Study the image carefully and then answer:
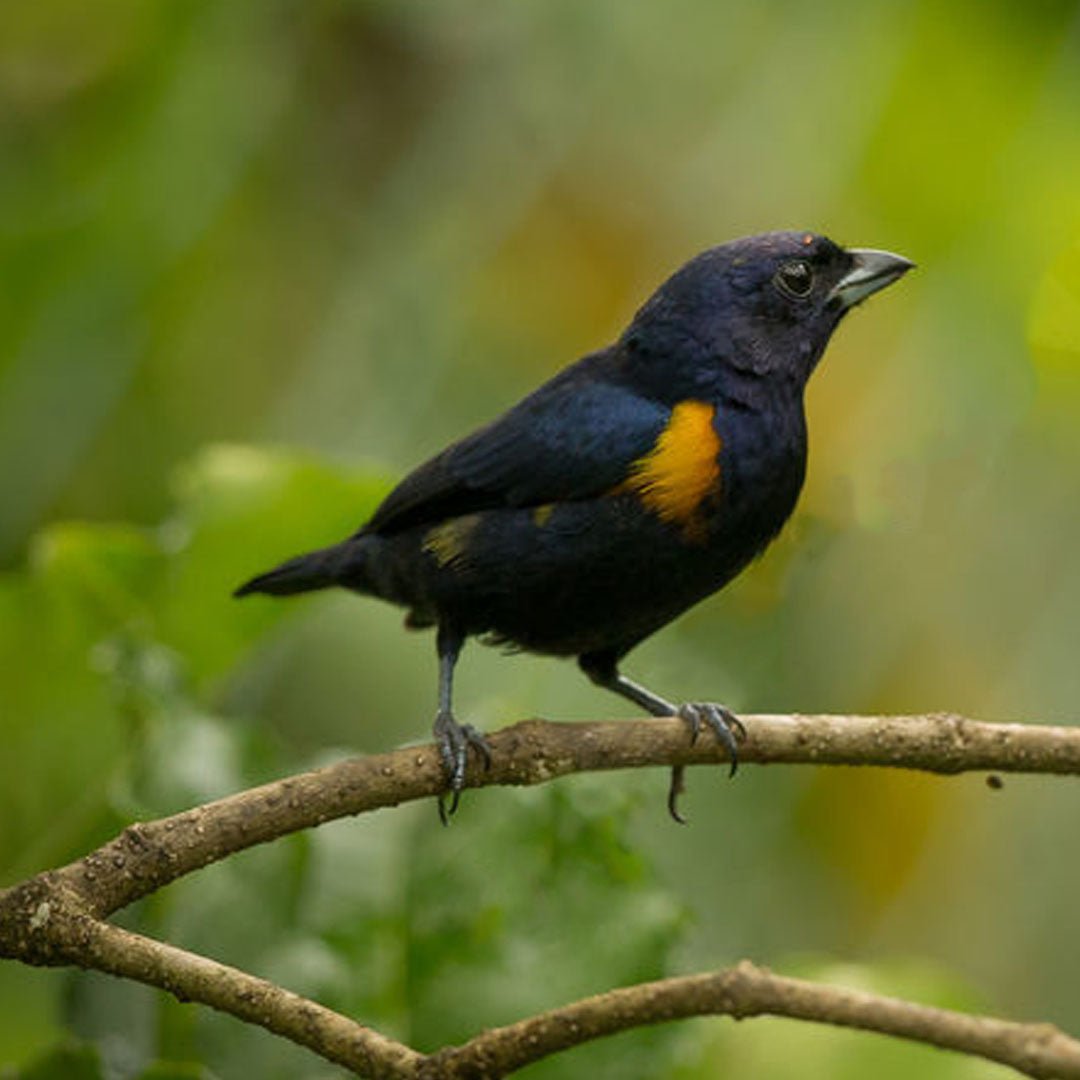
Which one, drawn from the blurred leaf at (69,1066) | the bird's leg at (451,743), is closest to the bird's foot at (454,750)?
the bird's leg at (451,743)

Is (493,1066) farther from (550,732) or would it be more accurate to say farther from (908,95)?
(908,95)

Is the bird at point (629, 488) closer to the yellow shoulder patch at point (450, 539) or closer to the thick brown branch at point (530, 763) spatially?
the yellow shoulder patch at point (450, 539)

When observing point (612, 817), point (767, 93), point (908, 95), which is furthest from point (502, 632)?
point (767, 93)

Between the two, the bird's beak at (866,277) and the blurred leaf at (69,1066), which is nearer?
the blurred leaf at (69,1066)

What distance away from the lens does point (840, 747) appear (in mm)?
3018

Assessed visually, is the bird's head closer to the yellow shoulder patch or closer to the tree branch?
the yellow shoulder patch

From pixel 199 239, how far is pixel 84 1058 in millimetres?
3912

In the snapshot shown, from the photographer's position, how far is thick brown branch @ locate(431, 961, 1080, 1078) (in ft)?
7.41

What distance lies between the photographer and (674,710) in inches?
152

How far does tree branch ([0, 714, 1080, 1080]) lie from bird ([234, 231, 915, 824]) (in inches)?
8.7

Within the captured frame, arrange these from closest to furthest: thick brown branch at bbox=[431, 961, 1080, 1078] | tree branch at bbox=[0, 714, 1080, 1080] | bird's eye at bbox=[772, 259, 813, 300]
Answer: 1. thick brown branch at bbox=[431, 961, 1080, 1078]
2. tree branch at bbox=[0, 714, 1080, 1080]
3. bird's eye at bbox=[772, 259, 813, 300]

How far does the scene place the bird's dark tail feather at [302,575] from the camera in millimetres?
3912

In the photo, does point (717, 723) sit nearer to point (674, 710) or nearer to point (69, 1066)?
point (674, 710)

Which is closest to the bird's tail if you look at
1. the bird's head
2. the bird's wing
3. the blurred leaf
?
the bird's wing
